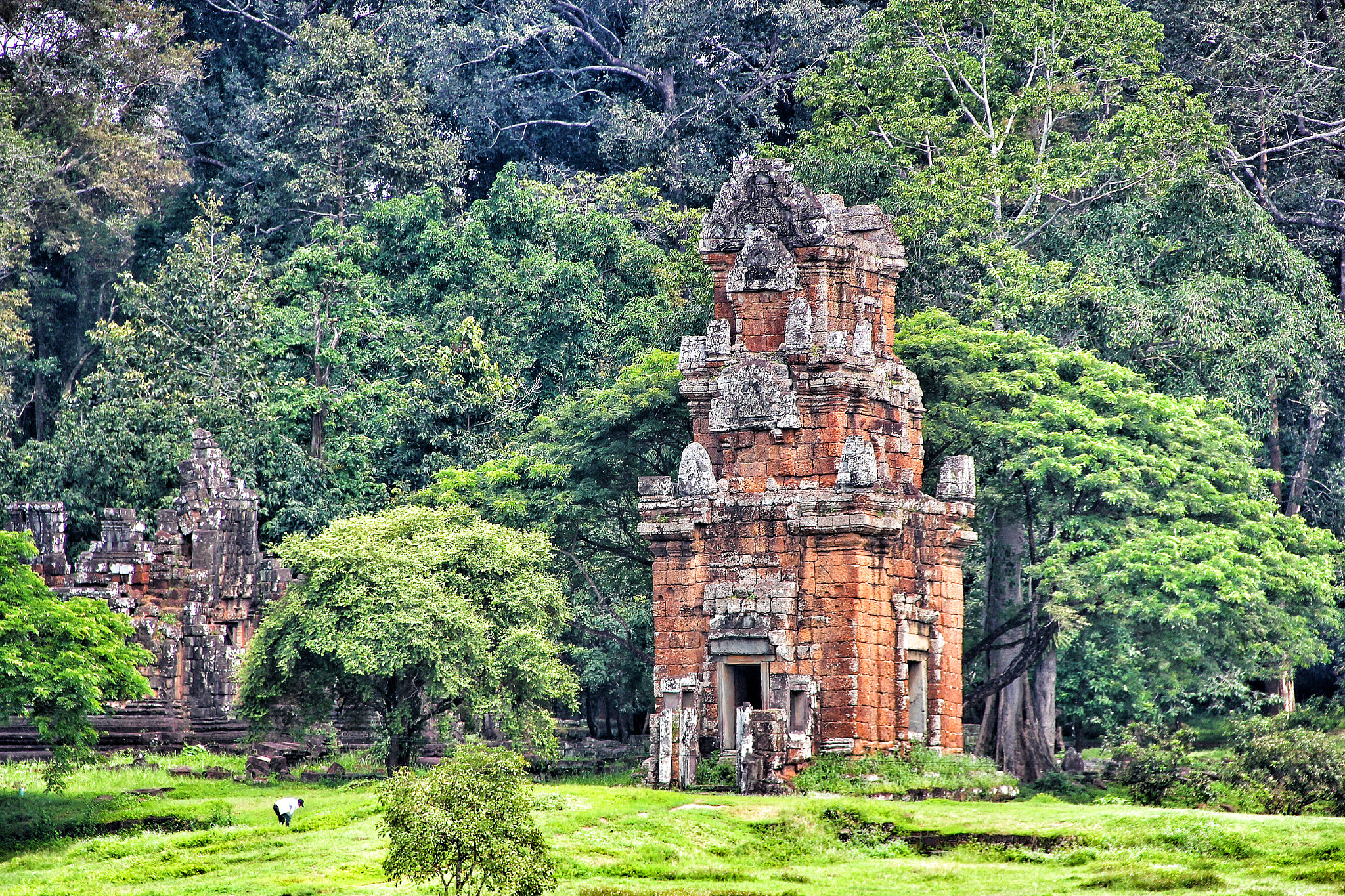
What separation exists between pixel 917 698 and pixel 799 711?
2.72 metres

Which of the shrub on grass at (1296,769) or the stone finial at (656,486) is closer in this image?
the shrub on grass at (1296,769)

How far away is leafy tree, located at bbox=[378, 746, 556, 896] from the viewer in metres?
23.6

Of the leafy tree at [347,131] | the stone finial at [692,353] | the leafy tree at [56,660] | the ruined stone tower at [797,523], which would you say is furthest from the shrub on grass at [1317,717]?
the leafy tree at [347,131]

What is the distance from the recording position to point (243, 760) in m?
38.8

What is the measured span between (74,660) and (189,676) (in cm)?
973

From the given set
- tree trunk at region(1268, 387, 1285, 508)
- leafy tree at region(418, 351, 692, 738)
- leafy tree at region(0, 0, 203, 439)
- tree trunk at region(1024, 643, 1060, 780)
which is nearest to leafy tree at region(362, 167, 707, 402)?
leafy tree at region(418, 351, 692, 738)

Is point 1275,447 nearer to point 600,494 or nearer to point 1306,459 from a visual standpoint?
point 1306,459

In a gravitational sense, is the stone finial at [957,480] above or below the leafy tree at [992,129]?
below

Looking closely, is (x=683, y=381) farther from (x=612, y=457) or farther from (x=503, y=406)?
(x=503, y=406)

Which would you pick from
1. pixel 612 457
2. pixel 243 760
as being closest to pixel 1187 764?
pixel 612 457

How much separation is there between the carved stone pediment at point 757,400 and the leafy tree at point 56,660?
1100cm

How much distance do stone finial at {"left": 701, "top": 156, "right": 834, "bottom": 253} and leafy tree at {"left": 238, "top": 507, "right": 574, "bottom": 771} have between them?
7146 millimetres

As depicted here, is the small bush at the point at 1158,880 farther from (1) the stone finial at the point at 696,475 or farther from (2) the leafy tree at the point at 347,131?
(2) the leafy tree at the point at 347,131

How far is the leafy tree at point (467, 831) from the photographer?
23578mm
